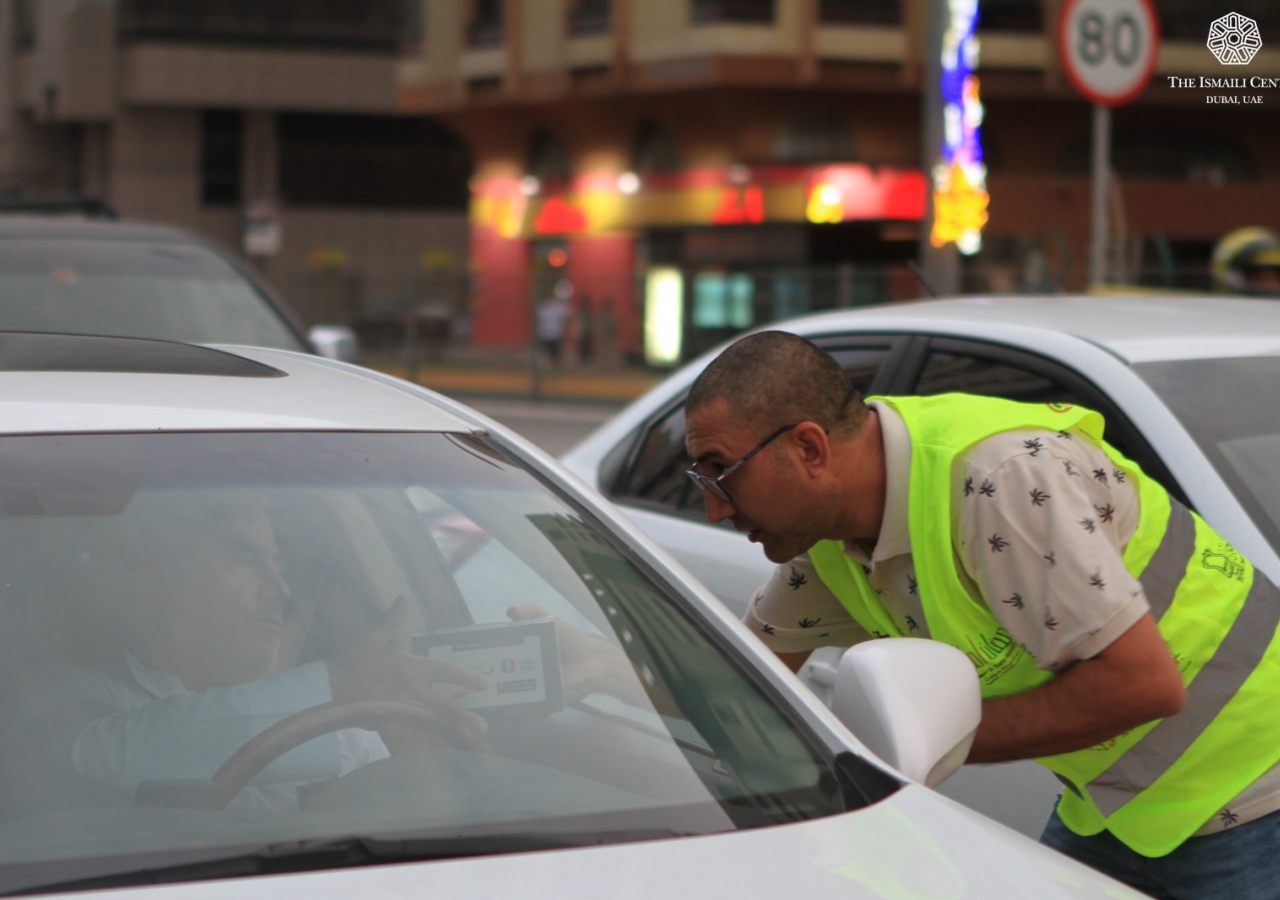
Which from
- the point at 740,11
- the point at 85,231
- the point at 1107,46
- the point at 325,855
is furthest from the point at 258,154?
the point at 325,855

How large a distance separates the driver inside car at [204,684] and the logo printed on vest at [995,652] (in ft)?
2.29

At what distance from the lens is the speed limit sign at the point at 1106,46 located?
8320 mm

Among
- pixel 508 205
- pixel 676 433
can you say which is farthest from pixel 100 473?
pixel 508 205

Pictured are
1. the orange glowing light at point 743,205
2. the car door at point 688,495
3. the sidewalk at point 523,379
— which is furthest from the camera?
the orange glowing light at point 743,205

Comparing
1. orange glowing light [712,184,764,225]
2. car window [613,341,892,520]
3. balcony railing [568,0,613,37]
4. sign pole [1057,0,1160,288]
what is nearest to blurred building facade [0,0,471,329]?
balcony railing [568,0,613,37]

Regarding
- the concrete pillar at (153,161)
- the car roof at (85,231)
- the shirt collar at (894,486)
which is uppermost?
the concrete pillar at (153,161)

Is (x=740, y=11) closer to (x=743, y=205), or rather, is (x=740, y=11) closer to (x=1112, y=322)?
(x=743, y=205)

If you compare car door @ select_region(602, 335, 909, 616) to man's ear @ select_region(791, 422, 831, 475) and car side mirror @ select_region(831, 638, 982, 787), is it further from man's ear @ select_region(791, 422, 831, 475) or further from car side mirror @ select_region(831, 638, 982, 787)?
car side mirror @ select_region(831, 638, 982, 787)

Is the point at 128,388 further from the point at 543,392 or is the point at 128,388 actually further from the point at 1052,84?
the point at 1052,84

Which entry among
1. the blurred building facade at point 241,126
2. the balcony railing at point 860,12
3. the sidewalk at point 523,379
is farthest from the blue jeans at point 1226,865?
the blurred building facade at point 241,126

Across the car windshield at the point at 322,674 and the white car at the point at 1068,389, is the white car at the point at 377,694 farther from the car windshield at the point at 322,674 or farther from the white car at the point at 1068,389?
the white car at the point at 1068,389

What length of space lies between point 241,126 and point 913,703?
5250 cm

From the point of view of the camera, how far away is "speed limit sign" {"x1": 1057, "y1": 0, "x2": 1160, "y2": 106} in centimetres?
832

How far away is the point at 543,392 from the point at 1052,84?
12965 millimetres
